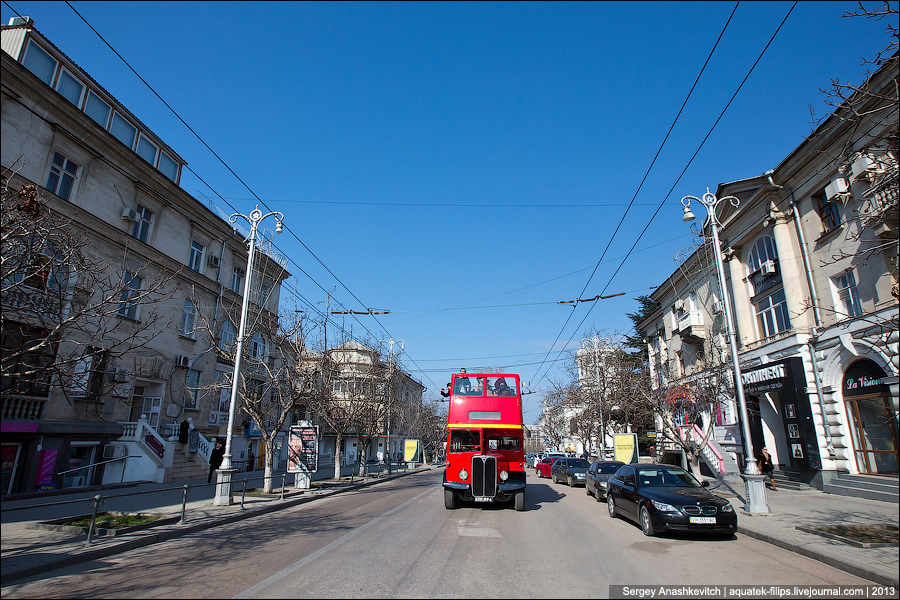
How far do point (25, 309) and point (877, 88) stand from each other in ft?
73.6

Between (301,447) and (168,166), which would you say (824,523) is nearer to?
(301,447)

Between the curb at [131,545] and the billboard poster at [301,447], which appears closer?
the curb at [131,545]

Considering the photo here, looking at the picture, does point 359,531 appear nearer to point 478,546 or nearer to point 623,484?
point 478,546

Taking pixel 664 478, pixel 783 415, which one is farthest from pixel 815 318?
pixel 664 478

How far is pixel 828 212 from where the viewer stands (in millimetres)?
18531

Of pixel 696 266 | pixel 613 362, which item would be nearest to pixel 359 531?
pixel 696 266

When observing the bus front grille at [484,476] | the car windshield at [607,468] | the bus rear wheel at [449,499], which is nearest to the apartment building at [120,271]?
the bus rear wheel at [449,499]

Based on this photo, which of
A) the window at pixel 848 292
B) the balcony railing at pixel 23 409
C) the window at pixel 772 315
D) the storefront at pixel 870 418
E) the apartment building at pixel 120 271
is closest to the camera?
the balcony railing at pixel 23 409

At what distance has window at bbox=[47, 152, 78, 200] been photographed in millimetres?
17703

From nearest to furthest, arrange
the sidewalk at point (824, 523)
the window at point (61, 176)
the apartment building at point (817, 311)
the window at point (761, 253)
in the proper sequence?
the sidewalk at point (824, 523), the apartment building at point (817, 311), the window at point (61, 176), the window at point (761, 253)

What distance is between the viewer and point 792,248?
20391mm

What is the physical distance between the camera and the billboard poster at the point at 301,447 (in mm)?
20766

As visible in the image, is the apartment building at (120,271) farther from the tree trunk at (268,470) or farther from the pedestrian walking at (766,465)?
the pedestrian walking at (766,465)

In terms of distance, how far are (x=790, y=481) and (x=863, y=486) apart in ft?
13.6
